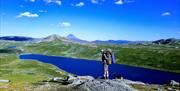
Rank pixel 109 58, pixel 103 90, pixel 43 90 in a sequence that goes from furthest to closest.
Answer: pixel 43 90 < pixel 109 58 < pixel 103 90

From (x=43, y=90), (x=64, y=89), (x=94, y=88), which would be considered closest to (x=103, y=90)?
A: (x=94, y=88)

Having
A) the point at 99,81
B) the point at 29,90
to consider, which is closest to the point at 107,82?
the point at 99,81

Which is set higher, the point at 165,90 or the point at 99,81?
the point at 99,81

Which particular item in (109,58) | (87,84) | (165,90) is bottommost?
(165,90)

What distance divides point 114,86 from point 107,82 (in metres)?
1.52

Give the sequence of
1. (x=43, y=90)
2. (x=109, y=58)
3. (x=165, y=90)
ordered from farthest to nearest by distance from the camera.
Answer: (x=165, y=90)
(x=43, y=90)
(x=109, y=58)

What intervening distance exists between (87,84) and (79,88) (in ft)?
4.67

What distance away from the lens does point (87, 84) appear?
44.7 metres

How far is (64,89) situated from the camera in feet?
158

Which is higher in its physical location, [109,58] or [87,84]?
[109,58]

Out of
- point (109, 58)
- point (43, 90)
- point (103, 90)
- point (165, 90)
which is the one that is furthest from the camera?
point (165, 90)

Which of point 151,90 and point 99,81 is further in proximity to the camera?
point 151,90

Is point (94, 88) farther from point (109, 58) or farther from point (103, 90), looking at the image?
point (109, 58)

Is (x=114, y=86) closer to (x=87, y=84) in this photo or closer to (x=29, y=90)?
(x=87, y=84)
